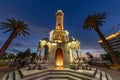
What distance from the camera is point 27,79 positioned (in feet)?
30.4

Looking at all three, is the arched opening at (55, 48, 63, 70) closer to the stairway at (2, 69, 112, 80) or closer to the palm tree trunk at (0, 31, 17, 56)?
the stairway at (2, 69, 112, 80)

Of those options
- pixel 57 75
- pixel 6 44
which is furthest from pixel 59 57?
pixel 6 44

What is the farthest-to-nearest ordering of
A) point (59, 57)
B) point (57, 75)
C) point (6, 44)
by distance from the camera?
point (6, 44)
point (59, 57)
point (57, 75)

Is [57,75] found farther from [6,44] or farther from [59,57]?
[6,44]

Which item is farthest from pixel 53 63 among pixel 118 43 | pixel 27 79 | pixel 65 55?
pixel 118 43

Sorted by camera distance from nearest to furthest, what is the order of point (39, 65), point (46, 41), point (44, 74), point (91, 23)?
point (44, 74) → point (39, 65) → point (46, 41) → point (91, 23)

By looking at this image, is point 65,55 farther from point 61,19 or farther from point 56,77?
point 61,19

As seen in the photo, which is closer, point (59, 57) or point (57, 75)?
point (57, 75)

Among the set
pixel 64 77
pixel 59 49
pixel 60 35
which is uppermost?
pixel 60 35

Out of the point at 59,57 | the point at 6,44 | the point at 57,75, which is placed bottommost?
the point at 57,75

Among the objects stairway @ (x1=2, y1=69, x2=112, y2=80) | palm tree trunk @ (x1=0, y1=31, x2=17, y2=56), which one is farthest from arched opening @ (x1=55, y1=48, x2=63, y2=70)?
palm tree trunk @ (x1=0, y1=31, x2=17, y2=56)

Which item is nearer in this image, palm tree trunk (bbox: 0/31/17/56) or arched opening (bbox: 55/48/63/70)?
arched opening (bbox: 55/48/63/70)

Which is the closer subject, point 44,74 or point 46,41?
point 44,74

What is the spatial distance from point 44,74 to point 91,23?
1643 cm
